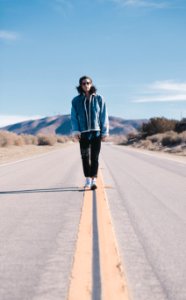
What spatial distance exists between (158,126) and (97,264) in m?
79.2

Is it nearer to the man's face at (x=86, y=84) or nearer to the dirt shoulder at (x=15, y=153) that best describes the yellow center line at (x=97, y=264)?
the man's face at (x=86, y=84)

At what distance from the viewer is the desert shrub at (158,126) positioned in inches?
3179

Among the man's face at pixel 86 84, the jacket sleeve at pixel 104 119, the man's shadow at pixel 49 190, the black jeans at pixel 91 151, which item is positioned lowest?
the man's shadow at pixel 49 190

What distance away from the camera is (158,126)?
271 ft

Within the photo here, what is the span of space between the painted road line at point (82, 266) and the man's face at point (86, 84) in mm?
3718

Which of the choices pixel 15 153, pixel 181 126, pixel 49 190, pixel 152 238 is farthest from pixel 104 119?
pixel 181 126

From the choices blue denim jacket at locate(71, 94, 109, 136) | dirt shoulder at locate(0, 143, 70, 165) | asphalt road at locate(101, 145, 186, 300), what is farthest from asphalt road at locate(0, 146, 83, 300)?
dirt shoulder at locate(0, 143, 70, 165)

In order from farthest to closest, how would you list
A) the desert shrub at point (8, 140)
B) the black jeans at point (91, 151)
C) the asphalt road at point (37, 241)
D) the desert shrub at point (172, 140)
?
the desert shrub at point (8, 140), the desert shrub at point (172, 140), the black jeans at point (91, 151), the asphalt road at point (37, 241)

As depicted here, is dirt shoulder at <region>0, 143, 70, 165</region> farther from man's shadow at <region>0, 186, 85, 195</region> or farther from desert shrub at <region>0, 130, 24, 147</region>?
man's shadow at <region>0, 186, 85, 195</region>

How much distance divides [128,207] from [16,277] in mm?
3809

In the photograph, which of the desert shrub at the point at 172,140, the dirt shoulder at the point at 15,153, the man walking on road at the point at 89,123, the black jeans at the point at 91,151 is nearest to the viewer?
the man walking on road at the point at 89,123

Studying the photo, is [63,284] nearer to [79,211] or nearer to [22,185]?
[79,211]

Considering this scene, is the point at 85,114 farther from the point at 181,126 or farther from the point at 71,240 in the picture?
the point at 181,126

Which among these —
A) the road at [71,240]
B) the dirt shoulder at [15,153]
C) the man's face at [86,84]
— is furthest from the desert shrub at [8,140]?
the road at [71,240]
